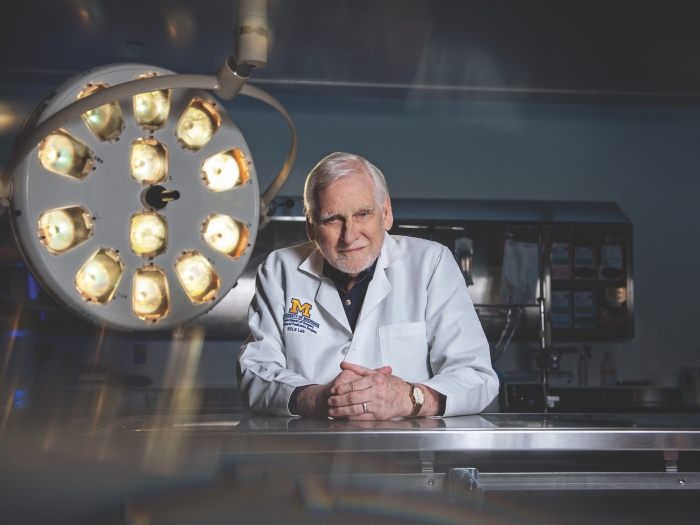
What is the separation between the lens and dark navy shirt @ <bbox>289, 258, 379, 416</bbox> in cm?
180

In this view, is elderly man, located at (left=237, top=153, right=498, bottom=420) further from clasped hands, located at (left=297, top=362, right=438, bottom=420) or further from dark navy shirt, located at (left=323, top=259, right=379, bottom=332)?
clasped hands, located at (left=297, top=362, right=438, bottom=420)

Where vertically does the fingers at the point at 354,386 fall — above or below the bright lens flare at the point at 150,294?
below

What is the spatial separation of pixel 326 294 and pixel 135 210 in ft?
1.83

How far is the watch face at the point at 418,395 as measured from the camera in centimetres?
142

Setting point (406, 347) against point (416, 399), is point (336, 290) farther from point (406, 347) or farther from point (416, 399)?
point (416, 399)

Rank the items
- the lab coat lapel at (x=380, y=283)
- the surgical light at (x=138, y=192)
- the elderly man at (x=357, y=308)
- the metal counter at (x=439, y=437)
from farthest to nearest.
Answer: the lab coat lapel at (x=380, y=283) < the elderly man at (x=357, y=308) < the surgical light at (x=138, y=192) < the metal counter at (x=439, y=437)

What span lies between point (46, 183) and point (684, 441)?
125 centimetres

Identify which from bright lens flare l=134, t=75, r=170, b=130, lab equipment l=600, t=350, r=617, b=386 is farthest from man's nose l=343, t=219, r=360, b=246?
lab equipment l=600, t=350, r=617, b=386

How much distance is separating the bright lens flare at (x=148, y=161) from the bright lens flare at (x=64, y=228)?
15 centimetres

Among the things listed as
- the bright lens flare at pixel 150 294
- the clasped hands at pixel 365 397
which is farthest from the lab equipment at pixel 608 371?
the bright lens flare at pixel 150 294

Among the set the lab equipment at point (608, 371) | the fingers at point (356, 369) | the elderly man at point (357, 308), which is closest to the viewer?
the fingers at point (356, 369)

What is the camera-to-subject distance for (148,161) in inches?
59.8

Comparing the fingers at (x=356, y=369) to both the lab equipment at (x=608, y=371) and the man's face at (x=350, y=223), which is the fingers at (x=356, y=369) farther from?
the lab equipment at (x=608, y=371)

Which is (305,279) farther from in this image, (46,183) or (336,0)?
(336,0)
